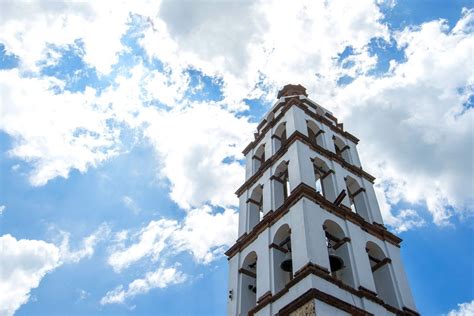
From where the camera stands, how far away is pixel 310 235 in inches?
687

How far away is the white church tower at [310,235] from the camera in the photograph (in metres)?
16.2

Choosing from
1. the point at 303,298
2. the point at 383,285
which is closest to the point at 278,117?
the point at 383,285

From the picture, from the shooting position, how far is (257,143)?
28.3m

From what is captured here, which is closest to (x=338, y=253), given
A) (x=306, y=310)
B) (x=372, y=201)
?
(x=306, y=310)

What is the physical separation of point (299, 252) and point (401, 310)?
15.4 feet

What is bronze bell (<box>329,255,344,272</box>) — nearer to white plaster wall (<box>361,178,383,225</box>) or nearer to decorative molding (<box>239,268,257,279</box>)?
decorative molding (<box>239,268,257,279</box>)

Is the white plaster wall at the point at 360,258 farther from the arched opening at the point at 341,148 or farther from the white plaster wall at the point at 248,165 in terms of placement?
the white plaster wall at the point at 248,165

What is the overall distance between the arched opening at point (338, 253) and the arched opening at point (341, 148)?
7859mm

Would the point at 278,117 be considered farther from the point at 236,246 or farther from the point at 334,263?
the point at 334,263

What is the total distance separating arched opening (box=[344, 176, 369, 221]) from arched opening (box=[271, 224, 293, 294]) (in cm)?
516

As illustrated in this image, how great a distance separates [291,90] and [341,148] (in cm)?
692

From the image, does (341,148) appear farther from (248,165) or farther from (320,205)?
(320,205)

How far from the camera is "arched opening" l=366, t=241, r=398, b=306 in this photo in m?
18.5

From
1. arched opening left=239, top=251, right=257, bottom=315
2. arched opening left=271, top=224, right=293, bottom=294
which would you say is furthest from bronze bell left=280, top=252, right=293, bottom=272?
arched opening left=239, top=251, right=257, bottom=315
